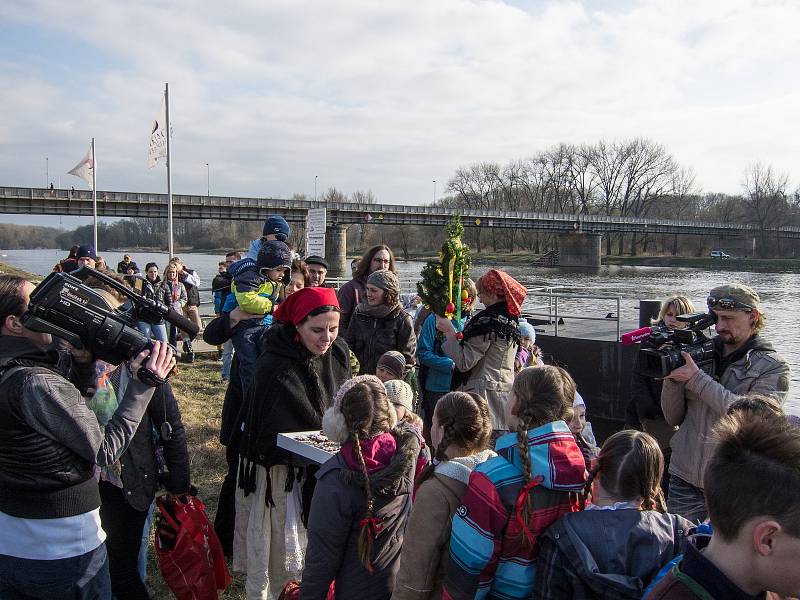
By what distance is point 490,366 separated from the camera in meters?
4.16

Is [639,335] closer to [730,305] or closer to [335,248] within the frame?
[730,305]

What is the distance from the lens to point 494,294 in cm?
419

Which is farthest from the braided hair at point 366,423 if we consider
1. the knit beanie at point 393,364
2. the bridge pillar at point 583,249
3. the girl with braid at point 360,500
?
the bridge pillar at point 583,249

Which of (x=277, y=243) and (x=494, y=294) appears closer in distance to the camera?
(x=494, y=294)

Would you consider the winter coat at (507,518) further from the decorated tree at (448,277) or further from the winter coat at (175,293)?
the winter coat at (175,293)

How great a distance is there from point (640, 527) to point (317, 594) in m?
1.27

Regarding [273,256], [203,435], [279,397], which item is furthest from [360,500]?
[203,435]

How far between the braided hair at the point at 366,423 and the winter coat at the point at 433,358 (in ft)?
7.63

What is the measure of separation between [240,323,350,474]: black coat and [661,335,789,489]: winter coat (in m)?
1.87

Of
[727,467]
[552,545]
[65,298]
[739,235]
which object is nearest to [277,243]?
[65,298]

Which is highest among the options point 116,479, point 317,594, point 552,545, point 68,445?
point 68,445

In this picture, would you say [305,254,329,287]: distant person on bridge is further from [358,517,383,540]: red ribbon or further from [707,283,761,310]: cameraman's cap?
[358,517,383,540]: red ribbon

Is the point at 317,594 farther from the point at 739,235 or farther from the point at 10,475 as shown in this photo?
the point at 739,235

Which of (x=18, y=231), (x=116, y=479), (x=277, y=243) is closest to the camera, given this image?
(x=116, y=479)
